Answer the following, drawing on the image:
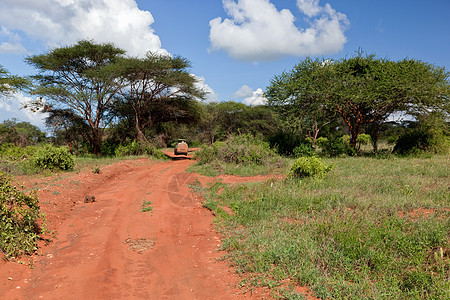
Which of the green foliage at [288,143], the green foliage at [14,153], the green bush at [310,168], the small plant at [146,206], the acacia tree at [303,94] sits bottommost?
the small plant at [146,206]

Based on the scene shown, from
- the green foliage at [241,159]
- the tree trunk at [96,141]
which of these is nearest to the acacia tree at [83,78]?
the tree trunk at [96,141]

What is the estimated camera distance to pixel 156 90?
23219 millimetres

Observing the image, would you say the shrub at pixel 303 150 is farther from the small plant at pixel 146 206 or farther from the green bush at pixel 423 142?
the small plant at pixel 146 206

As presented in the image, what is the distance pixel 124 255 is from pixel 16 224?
7.71 feet

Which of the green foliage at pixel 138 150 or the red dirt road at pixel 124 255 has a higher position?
the green foliage at pixel 138 150

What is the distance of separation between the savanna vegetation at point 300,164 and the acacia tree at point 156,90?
0.11 m

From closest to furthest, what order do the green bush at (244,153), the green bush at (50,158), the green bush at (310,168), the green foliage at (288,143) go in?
the green bush at (310,168) < the green bush at (50,158) < the green bush at (244,153) < the green foliage at (288,143)

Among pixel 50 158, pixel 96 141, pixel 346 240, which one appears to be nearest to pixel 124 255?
pixel 346 240

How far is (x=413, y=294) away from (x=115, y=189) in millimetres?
9957

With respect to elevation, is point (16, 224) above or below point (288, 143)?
below

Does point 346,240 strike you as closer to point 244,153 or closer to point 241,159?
point 241,159

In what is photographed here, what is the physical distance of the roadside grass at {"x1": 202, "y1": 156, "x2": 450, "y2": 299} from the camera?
376 centimetres

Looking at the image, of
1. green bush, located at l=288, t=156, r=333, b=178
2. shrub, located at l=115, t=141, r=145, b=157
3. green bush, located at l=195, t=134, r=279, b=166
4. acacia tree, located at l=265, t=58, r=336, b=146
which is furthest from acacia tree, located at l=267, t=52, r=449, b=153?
shrub, located at l=115, t=141, r=145, b=157

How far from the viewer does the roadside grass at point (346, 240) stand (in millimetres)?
3758
